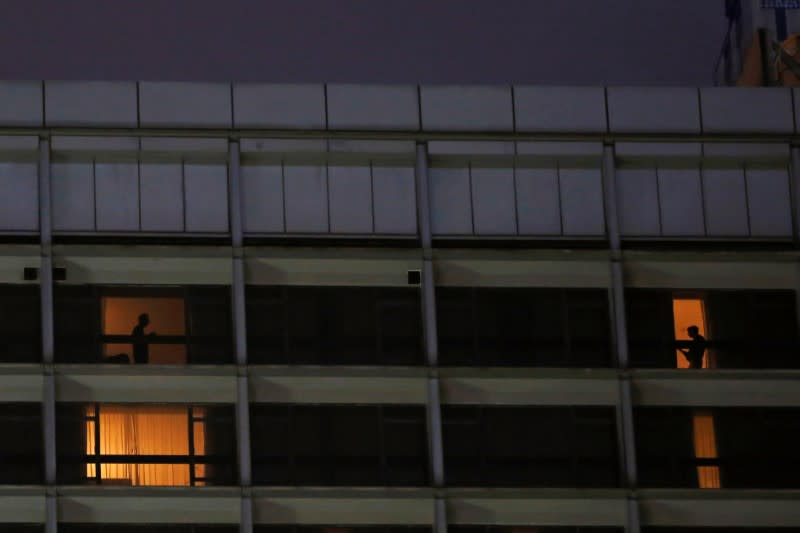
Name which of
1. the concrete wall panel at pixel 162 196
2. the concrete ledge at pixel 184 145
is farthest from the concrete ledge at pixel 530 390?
the concrete ledge at pixel 184 145

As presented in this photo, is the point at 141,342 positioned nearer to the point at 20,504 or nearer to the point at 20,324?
the point at 20,324

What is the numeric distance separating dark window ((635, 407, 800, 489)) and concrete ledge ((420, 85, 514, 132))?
22.2 ft

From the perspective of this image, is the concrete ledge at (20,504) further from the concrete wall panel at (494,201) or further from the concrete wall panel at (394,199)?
the concrete wall panel at (494,201)

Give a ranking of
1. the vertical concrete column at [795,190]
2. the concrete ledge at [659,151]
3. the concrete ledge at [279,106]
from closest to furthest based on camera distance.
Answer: the concrete ledge at [279,106] → the concrete ledge at [659,151] → the vertical concrete column at [795,190]

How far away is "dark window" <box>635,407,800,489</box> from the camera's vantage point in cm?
3703

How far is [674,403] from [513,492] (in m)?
3.98

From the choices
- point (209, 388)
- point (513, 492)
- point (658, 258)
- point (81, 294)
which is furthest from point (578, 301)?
point (81, 294)

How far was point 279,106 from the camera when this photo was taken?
123 feet

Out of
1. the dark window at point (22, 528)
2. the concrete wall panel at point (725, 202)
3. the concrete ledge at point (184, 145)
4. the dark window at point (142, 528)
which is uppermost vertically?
the concrete ledge at point (184, 145)

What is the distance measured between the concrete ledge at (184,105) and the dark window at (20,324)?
424 cm

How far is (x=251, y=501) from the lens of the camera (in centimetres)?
3547

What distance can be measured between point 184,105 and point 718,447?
13.1 meters

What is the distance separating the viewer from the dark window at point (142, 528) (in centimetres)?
3522

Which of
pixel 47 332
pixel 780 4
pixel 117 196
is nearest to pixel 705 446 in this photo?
pixel 117 196
